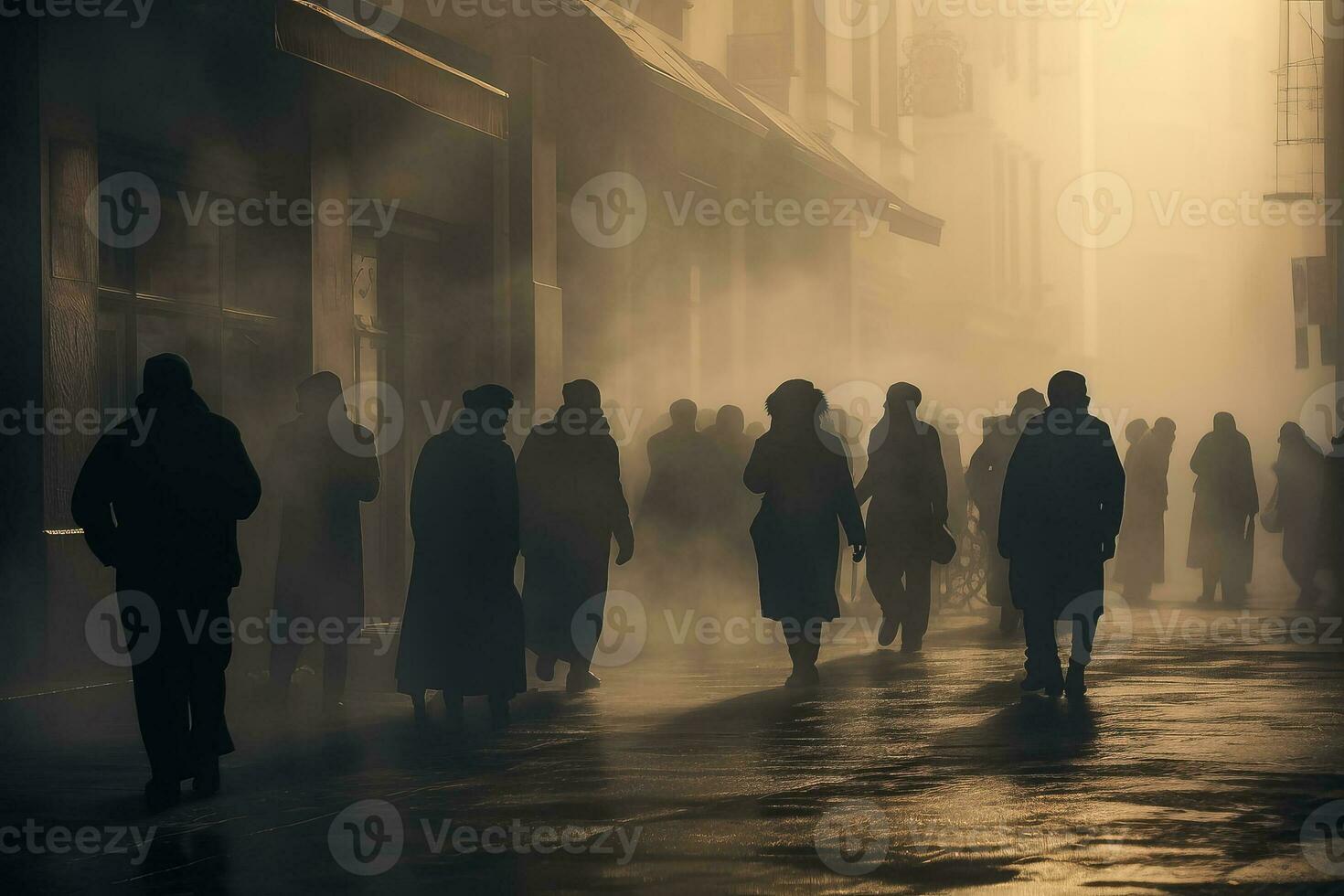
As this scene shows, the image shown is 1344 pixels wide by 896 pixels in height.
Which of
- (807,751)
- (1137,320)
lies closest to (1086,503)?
(807,751)

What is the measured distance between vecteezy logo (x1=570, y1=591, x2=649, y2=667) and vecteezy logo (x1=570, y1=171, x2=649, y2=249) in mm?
5326

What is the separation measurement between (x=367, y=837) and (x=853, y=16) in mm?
27438

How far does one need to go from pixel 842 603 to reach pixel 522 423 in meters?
3.57

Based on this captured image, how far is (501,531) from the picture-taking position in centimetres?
1002

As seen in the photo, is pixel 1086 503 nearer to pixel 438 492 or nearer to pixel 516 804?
pixel 438 492

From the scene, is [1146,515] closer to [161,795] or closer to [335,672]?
[335,672]

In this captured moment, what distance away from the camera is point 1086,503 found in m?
11.0

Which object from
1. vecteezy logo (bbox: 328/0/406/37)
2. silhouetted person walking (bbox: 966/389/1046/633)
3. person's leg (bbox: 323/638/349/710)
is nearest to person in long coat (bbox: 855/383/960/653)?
silhouetted person walking (bbox: 966/389/1046/633)

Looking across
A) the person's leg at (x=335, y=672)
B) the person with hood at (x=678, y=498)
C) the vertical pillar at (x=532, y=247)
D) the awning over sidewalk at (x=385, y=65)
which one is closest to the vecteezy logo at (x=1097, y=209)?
the vertical pillar at (x=532, y=247)

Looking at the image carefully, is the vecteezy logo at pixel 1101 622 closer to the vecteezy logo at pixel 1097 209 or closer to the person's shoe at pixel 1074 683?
the person's shoe at pixel 1074 683

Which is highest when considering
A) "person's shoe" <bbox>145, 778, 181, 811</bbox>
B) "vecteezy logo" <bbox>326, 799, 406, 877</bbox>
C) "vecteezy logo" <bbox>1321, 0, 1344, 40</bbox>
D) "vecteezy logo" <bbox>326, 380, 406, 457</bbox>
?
"vecteezy logo" <bbox>1321, 0, 1344, 40</bbox>

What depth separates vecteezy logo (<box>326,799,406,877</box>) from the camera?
6328 mm

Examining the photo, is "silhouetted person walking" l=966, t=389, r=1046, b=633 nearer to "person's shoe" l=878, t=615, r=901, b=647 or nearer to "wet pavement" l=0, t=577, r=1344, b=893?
"person's shoe" l=878, t=615, r=901, b=647

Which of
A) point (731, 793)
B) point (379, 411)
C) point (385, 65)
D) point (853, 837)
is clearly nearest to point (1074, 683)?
point (731, 793)
